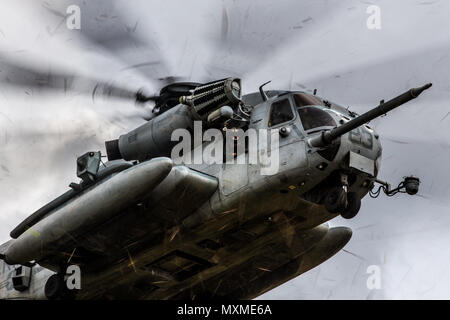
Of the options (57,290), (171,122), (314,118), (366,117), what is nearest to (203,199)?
(171,122)

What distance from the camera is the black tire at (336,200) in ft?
44.8

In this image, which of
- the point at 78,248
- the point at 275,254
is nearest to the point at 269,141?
the point at 275,254

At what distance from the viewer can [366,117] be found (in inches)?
528

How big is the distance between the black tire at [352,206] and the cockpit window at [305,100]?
179 centimetres

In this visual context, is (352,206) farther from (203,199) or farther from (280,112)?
(203,199)

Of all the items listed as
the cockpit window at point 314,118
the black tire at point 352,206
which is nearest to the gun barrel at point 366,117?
the cockpit window at point 314,118

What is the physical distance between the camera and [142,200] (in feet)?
48.4

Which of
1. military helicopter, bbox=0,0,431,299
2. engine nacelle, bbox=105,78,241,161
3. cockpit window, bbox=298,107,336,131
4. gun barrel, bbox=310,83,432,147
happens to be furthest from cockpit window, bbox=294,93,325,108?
engine nacelle, bbox=105,78,241,161

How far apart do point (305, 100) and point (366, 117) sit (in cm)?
153

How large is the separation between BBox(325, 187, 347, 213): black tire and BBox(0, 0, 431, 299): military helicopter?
0.9 inches

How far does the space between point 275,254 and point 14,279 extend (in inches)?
225

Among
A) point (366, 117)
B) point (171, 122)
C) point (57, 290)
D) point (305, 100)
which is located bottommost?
point (57, 290)

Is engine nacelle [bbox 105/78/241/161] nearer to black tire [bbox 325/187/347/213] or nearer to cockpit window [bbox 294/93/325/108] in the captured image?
cockpit window [bbox 294/93/325/108]

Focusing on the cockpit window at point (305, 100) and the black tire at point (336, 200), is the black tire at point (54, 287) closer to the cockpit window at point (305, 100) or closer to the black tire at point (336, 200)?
the black tire at point (336, 200)
